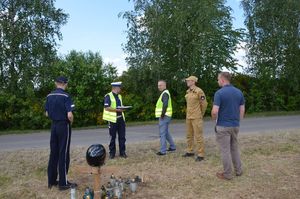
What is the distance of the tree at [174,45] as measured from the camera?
79.8 feet

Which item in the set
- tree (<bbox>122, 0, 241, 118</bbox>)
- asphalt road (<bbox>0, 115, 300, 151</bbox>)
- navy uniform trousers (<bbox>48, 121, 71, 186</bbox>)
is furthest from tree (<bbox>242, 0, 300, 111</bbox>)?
navy uniform trousers (<bbox>48, 121, 71, 186</bbox>)

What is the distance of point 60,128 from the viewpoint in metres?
7.67

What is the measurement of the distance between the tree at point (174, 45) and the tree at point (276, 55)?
5.18 m

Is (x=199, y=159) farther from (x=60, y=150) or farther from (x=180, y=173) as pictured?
(x=60, y=150)

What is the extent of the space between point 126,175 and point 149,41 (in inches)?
677

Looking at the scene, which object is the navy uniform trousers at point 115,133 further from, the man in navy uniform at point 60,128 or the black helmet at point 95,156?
the black helmet at point 95,156

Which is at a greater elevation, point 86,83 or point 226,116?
point 86,83

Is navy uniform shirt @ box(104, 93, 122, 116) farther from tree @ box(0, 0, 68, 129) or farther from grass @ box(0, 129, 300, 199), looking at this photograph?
tree @ box(0, 0, 68, 129)

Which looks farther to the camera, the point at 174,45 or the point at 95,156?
the point at 174,45

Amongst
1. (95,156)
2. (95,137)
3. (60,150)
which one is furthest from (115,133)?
(95,137)

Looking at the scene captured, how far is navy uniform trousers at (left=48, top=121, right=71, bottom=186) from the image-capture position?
7652 millimetres

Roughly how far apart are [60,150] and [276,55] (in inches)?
960

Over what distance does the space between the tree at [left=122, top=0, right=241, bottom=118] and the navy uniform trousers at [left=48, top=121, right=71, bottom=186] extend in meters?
16.6

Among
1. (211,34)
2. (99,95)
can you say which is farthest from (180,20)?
(99,95)
